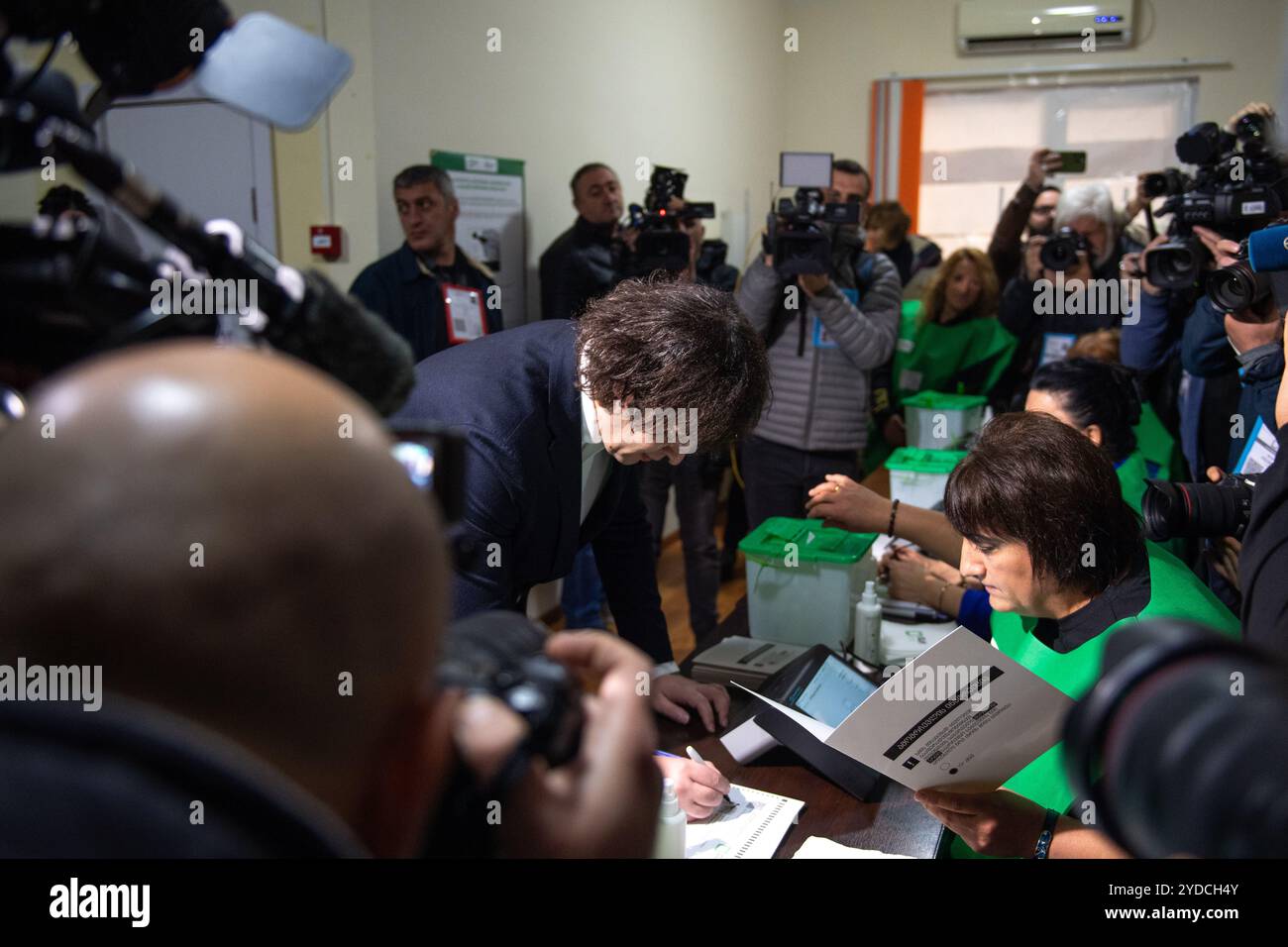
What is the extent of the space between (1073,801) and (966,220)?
6265mm

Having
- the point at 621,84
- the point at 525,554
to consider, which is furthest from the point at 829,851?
the point at 621,84

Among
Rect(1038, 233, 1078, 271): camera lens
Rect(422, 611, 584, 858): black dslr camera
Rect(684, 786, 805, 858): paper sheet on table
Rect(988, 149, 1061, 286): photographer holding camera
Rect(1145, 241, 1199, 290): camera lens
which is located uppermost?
Rect(988, 149, 1061, 286): photographer holding camera

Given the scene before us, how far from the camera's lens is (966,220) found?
273 inches

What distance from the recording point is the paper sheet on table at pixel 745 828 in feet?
4.17

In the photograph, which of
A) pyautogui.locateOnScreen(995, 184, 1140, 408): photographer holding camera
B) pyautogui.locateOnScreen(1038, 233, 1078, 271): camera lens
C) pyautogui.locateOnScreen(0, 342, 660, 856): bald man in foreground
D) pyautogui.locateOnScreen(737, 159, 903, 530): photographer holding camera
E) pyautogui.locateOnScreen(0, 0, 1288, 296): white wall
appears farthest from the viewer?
pyautogui.locateOnScreen(995, 184, 1140, 408): photographer holding camera

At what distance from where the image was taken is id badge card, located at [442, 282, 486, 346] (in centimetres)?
276

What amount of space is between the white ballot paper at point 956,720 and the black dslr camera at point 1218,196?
141cm

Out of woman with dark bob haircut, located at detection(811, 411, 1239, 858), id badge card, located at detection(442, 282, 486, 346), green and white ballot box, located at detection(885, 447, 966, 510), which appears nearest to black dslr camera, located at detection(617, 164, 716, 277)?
id badge card, located at detection(442, 282, 486, 346)

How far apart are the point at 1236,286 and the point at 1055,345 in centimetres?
206

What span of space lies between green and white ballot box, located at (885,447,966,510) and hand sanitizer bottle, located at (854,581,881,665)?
87cm

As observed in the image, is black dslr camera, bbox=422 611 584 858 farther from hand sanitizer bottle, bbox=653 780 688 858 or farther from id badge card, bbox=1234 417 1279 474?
id badge card, bbox=1234 417 1279 474
